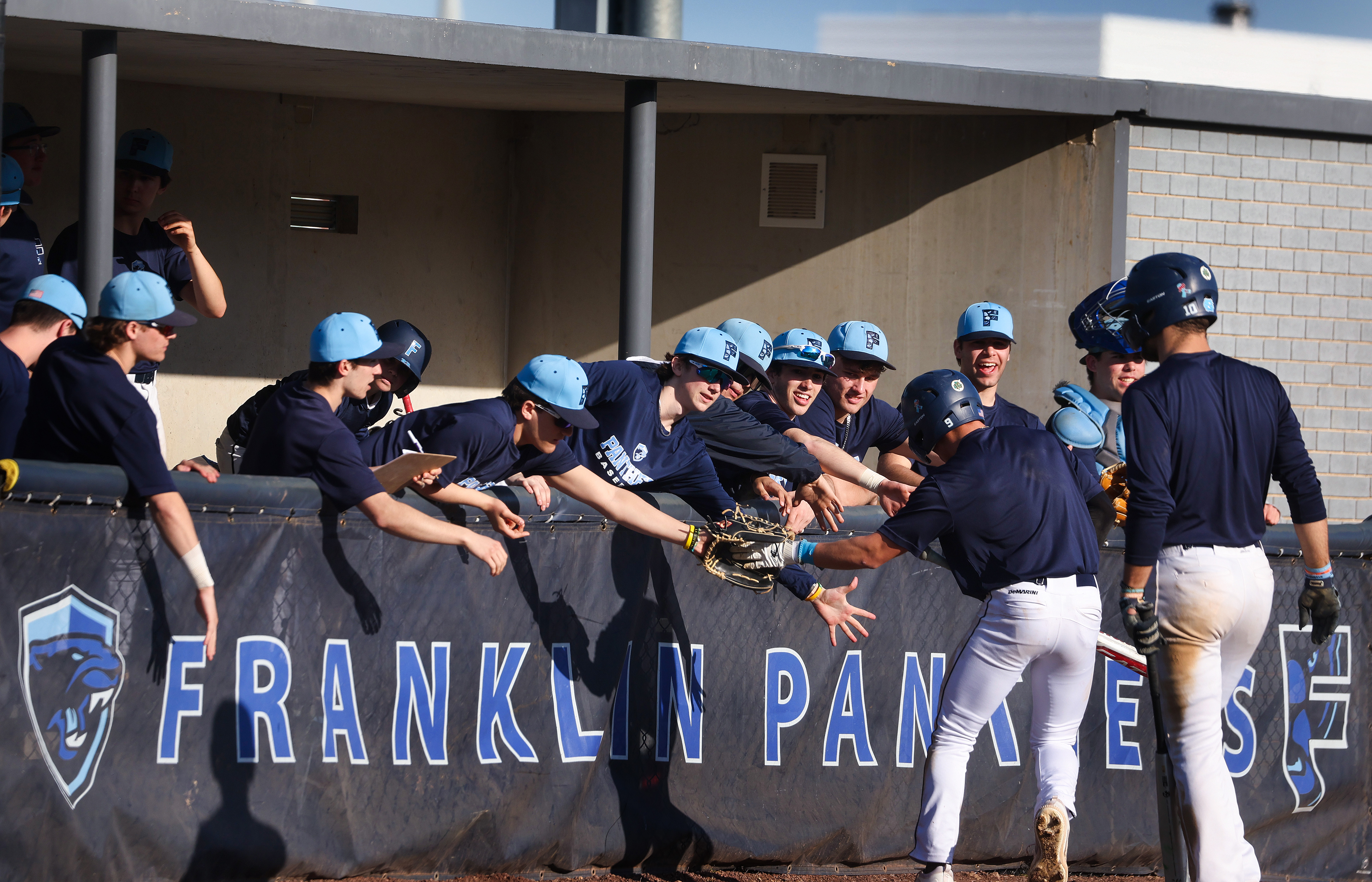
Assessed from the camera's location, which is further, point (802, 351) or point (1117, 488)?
point (802, 351)

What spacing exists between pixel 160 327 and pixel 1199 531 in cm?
349

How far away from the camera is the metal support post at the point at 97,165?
20.4ft

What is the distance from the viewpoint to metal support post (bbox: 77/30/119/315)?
20.4 ft

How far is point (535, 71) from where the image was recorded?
755 cm

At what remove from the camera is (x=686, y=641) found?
5.30 m

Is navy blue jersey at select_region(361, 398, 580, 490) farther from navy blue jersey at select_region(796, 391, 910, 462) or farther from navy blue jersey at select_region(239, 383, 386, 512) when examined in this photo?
navy blue jersey at select_region(796, 391, 910, 462)

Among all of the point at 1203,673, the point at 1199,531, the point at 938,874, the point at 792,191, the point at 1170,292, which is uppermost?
the point at 792,191

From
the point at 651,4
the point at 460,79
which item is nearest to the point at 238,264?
the point at 460,79

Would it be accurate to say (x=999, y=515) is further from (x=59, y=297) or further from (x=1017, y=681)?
(x=59, y=297)

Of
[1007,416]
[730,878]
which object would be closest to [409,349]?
[730,878]

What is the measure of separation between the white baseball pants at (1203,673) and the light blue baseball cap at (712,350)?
1953 mm

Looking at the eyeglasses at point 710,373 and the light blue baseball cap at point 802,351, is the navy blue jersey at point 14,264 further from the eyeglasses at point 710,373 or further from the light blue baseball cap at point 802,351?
the light blue baseball cap at point 802,351

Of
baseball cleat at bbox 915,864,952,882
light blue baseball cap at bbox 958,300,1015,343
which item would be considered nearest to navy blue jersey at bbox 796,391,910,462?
light blue baseball cap at bbox 958,300,1015,343

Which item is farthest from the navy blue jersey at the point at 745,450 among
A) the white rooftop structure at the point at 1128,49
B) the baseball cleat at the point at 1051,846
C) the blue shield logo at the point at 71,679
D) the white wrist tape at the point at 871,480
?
the white rooftop structure at the point at 1128,49
